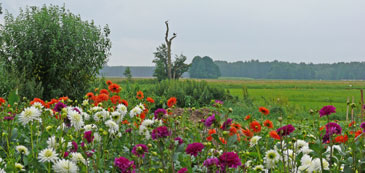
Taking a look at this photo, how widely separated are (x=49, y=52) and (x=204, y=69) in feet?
319

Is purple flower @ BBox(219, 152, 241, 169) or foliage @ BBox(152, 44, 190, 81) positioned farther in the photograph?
foliage @ BBox(152, 44, 190, 81)

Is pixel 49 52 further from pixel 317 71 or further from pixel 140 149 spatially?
pixel 317 71

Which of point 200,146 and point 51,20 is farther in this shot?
point 51,20

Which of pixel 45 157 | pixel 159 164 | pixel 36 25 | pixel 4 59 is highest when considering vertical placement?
pixel 36 25

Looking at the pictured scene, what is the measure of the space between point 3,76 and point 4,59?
901mm

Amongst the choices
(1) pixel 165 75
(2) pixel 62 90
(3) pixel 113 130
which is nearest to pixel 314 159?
(3) pixel 113 130

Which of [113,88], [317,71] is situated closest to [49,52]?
[113,88]

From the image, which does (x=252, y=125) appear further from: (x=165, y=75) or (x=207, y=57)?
(x=207, y=57)

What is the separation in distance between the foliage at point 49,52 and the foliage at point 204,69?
94.8 meters

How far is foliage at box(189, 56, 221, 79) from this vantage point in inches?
4090

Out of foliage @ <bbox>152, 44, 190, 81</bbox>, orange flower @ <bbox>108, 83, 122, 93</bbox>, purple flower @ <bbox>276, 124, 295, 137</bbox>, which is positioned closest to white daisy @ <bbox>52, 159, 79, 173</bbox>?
purple flower @ <bbox>276, 124, 295, 137</bbox>

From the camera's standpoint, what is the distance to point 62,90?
831 cm

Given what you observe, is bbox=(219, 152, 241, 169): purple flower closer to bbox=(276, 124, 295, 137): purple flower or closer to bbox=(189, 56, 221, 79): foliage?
bbox=(276, 124, 295, 137): purple flower

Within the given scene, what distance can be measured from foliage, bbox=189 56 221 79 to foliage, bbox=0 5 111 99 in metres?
94.8
